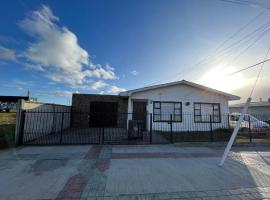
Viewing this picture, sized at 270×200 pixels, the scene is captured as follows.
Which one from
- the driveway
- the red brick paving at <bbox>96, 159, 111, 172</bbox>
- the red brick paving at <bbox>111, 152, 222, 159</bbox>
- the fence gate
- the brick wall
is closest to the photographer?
the driveway

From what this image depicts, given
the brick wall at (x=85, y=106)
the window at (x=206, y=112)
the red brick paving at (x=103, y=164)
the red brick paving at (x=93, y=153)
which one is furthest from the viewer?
the brick wall at (x=85, y=106)

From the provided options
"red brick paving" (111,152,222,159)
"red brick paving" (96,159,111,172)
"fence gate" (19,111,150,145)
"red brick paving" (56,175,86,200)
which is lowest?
"red brick paving" (56,175,86,200)

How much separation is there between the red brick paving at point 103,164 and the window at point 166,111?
27.7 ft

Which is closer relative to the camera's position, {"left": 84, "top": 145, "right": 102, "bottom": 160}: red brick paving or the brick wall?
{"left": 84, "top": 145, "right": 102, "bottom": 160}: red brick paving

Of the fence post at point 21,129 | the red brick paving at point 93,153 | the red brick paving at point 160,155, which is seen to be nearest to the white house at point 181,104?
the red brick paving at point 93,153

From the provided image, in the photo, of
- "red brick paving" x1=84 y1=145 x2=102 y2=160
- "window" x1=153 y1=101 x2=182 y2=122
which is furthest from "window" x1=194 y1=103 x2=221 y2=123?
"red brick paving" x1=84 y1=145 x2=102 y2=160

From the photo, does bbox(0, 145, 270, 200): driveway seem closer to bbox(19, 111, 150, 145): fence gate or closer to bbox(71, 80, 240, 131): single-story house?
bbox(19, 111, 150, 145): fence gate

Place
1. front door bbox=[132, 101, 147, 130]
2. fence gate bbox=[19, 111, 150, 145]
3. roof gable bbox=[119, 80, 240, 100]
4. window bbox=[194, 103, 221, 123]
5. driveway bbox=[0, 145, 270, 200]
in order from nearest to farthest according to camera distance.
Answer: driveway bbox=[0, 145, 270, 200]
fence gate bbox=[19, 111, 150, 145]
roof gable bbox=[119, 80, 240, 100]
front door bbox=[132, 101, 147, 130]
window bbox=[194, 103, 221, 123]

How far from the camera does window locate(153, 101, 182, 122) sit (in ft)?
45.0

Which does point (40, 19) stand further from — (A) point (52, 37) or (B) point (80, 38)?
(B) point (80, 38)

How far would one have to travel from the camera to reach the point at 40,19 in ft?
24.6

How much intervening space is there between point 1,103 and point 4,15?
2632 centimetres

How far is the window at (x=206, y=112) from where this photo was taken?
46.7ft

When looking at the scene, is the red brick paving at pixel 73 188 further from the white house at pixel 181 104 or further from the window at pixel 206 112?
the window at pixel 206 112
